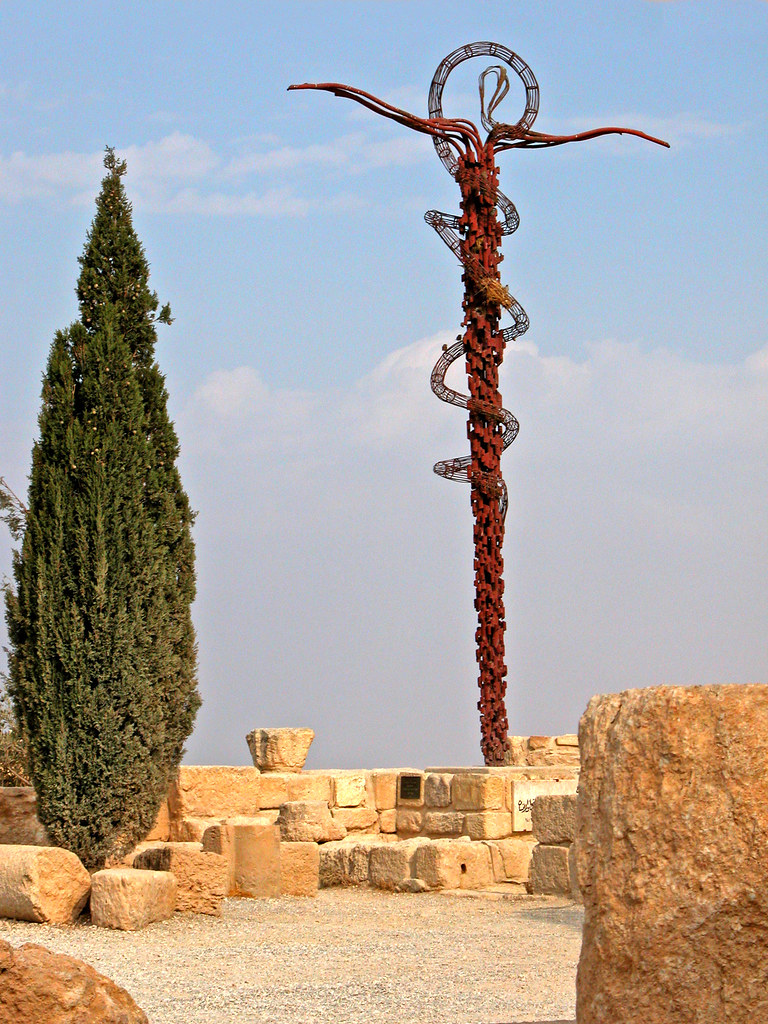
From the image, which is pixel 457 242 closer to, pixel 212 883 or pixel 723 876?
pixel 212 883

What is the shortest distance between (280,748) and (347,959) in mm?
6029

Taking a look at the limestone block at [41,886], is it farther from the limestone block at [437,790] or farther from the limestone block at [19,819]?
the limestone block at [437,790]

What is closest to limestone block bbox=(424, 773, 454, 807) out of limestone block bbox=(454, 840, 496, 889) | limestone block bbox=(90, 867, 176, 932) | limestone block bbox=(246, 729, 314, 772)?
limestone block bbox=(454, 840, 496, 889)

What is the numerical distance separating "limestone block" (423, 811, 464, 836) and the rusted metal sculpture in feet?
8.43

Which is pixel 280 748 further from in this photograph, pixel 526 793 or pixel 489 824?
pixel 526 793

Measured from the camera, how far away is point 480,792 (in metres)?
12.2

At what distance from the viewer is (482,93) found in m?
16.9

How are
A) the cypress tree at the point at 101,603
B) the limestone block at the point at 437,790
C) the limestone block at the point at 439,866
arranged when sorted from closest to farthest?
the cypress tree at the point at 101,603
the limestone block at the point at 439,866
the limestone block at the point at 437,790

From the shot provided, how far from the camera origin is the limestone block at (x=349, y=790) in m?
13.2

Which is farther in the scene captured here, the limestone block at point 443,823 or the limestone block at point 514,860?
the limestone block at point 443,823

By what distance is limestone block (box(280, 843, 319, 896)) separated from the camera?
34.0 feet

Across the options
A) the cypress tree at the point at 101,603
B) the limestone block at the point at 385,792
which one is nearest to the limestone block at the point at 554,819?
the limestone block at the point at 385,792

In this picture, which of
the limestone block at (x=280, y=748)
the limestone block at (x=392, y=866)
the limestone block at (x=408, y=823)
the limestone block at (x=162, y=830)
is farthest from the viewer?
the limestone block at (x=280, y=748)

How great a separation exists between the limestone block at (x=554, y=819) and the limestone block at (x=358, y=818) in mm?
2868
